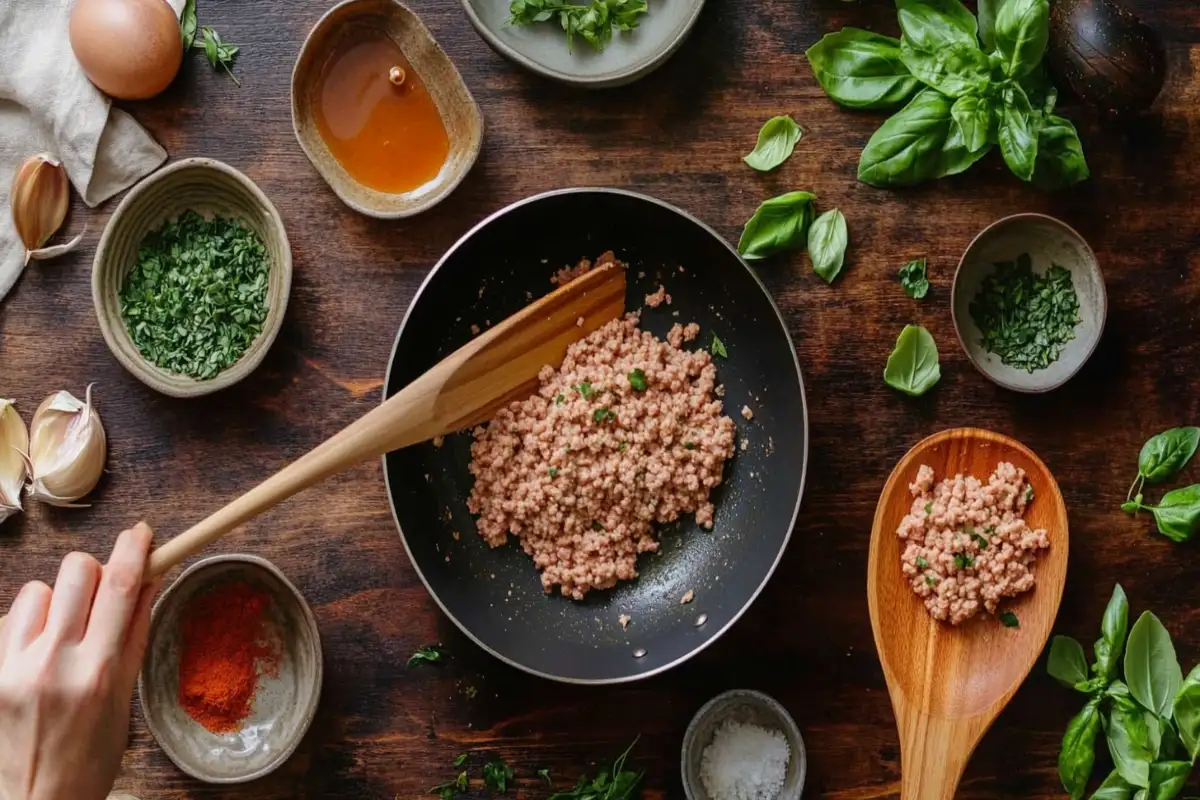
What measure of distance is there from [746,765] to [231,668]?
3.41ft

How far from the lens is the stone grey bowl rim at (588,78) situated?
2.13m

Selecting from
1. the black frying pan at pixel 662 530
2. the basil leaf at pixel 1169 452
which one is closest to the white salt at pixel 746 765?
the black frying pan at pixel 662 530

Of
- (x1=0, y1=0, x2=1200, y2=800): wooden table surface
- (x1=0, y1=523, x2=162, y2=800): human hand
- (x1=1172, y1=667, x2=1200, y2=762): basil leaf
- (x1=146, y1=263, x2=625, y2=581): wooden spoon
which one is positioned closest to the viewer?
(x1=0, y1=523, x2=162, y2=800): human hand

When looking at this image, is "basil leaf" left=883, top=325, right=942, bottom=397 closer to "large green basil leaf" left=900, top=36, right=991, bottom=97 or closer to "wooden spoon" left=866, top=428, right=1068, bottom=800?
"wooden spoon" left=866, top=428, right=1068, bottom=800

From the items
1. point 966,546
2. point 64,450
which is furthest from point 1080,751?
point 64,450

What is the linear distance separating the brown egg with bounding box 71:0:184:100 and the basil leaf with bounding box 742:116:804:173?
1.18 meters

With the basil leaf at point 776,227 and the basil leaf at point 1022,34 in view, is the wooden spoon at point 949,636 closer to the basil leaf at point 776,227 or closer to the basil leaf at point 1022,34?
the basil leaf at point 776,227

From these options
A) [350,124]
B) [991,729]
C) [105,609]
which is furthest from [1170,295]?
[105,609]

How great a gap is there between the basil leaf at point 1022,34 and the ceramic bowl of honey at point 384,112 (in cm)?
101

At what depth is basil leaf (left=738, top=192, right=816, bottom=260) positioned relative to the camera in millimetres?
2189

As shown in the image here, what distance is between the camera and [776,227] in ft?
7.21

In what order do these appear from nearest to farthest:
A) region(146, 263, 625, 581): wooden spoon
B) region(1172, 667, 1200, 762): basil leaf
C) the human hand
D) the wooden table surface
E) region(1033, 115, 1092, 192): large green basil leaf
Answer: the human hand
region(146, 263, 625, 581): wooden spoon
region(1172, 667, 1200, 762): basil leaf
region(1033, 115, 1092, 192): large green basil leaf
the wooden table surface

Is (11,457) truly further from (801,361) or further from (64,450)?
(801,361)

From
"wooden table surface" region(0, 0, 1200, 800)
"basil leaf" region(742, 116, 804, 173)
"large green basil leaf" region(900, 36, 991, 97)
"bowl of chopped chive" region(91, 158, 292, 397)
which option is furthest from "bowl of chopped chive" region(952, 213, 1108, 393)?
"bowl of chopped chive" region(91, 158, 292, 397)
